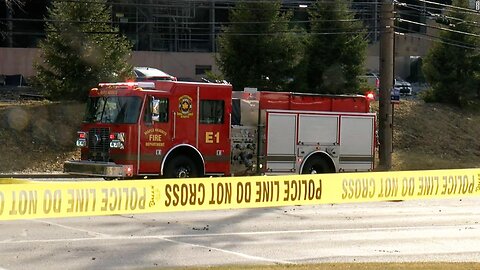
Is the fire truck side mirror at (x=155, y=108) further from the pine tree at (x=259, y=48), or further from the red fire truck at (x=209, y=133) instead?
the pine tree at (x=259, y=48)

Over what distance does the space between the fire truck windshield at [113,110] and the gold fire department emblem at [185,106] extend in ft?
3.42

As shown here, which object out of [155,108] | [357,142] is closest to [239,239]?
[155,108]

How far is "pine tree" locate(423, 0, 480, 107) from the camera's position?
135ft

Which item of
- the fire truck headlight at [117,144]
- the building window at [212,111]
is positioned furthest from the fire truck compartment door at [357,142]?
the fire truck headlight at [117,144]

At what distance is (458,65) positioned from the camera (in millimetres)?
41750

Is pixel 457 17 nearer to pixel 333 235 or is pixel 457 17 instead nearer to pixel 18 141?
pixel 18 141

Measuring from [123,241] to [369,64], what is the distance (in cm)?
5155

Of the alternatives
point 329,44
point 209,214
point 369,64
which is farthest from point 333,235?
point 369,64

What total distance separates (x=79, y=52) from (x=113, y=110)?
37.4ft

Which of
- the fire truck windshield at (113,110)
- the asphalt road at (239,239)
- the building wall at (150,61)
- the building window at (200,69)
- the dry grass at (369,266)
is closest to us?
the dry grass at (369,266)

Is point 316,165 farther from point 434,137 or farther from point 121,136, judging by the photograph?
point 434,137

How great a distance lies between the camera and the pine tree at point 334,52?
37594 millimetres

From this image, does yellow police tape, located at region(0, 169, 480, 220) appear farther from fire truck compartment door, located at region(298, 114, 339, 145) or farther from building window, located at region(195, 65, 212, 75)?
building window, located at region(195, 65, 212, 75)

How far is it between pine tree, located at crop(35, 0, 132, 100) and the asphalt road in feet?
50.9
